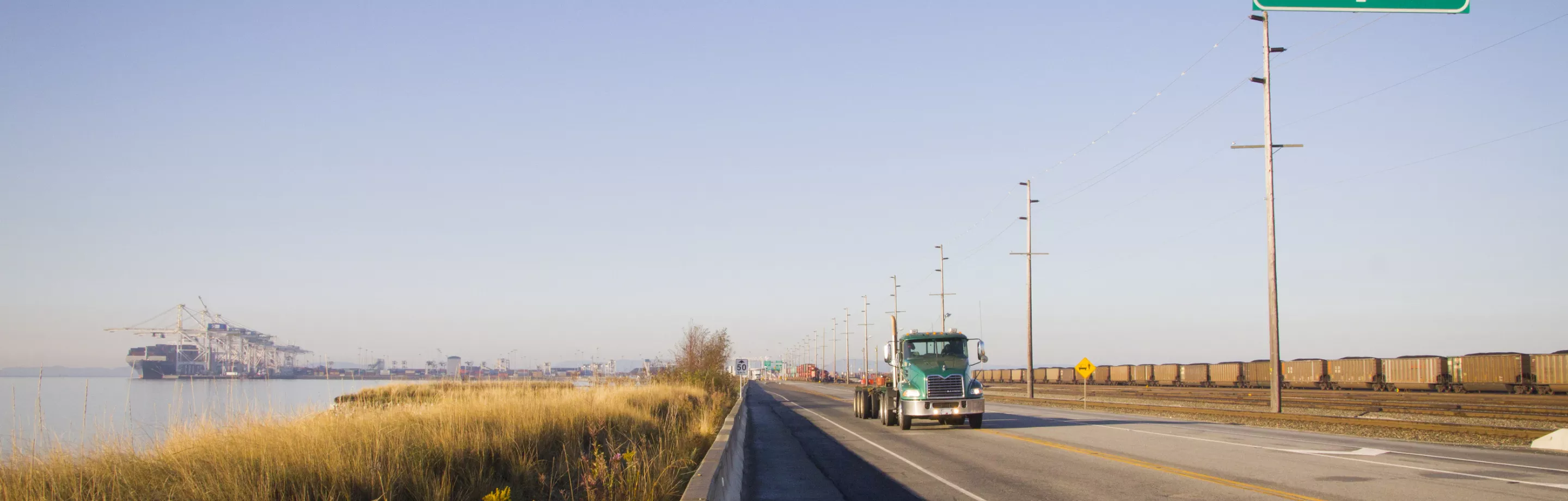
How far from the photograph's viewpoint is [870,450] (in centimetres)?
2012

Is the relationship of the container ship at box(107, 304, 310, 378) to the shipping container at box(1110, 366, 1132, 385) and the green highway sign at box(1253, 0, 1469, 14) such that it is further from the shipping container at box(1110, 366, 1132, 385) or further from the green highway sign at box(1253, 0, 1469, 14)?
the shipping container at box(1110, 366, 1132, 385)

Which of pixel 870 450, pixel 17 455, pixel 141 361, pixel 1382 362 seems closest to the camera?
pixel 17 455

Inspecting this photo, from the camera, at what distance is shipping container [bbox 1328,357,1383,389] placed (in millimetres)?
52625

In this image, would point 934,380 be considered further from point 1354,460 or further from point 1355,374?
point 1355,374

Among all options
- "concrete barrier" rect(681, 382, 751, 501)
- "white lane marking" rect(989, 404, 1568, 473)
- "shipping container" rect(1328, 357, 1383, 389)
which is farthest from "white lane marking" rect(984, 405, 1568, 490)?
"shipping container" rect(1328, 357, 1383, 389)

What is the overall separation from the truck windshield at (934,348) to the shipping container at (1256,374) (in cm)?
3988

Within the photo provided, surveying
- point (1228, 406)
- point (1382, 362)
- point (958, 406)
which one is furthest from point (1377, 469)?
point (1382, 362)

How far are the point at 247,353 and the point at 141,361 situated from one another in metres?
45.2

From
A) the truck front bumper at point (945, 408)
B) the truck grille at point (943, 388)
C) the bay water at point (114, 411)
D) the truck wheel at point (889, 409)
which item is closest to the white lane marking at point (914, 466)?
the truck wheel at point (889, 409)

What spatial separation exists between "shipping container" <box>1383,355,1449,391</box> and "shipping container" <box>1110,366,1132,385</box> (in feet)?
89.7

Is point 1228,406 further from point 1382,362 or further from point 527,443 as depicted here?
point 527,443

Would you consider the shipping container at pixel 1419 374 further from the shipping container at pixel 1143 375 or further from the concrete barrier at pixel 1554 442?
the concrete barrier at pixel 1554 442

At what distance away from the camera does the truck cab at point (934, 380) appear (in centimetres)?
2594

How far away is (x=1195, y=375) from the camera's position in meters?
69.4
